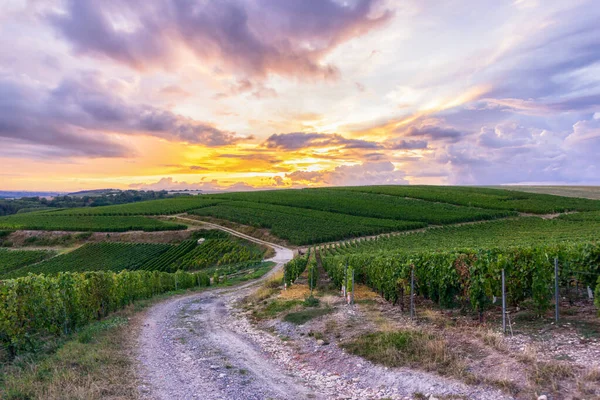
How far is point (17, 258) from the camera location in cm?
6706

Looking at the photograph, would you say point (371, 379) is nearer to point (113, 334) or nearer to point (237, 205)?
point (113, 334)

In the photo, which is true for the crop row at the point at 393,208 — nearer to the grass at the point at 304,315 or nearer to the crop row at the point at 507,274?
the crop row at the point at 507,274

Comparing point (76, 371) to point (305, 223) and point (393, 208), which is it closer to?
point (305, 223)

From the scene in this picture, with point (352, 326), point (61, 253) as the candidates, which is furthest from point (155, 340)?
point (61, 253)

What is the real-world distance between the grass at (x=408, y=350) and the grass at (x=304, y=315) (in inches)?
168

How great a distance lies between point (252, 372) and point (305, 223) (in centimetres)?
6611

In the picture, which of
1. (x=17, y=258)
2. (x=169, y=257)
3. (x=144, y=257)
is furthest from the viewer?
(x=17, y=258)

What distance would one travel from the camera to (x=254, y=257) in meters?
58.1

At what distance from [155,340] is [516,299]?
1459 cm

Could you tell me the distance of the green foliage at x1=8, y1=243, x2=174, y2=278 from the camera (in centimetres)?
5941

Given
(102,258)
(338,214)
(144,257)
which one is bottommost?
(102,258)

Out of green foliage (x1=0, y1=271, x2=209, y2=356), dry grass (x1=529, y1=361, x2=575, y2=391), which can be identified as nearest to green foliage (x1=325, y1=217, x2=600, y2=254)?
dry grass (x1=529, y1=361, x2=575, y2=391)

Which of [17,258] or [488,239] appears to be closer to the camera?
[488,239]

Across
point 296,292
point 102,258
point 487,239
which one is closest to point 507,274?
point 296,292
